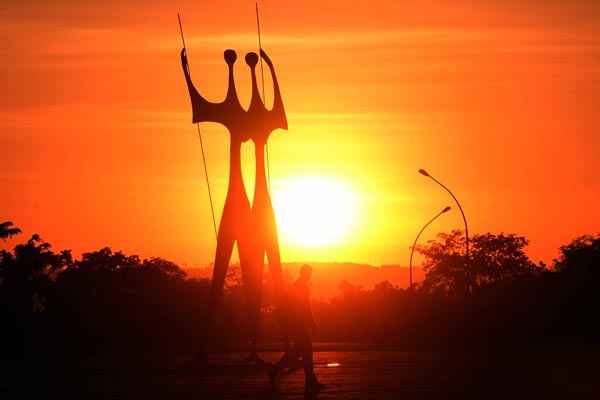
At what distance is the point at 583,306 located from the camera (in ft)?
205

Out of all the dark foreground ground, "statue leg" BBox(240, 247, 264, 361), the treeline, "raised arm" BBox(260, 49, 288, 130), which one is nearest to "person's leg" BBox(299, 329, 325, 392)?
the dark foreground ground

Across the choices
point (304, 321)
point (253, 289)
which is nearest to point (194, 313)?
point (253, 289)

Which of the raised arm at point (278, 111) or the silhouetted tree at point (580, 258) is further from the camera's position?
the silhouetted tree at point (580, 258)

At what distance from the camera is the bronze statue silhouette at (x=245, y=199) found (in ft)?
103

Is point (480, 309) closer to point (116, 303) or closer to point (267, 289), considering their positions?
point (116, 303)

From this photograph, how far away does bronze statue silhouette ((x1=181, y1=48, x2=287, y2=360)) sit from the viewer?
31.5m

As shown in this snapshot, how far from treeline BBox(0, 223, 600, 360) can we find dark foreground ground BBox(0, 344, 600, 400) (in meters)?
8.34

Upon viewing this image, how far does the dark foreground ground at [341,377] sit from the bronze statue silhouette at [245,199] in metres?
2.27

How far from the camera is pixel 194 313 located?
A: 58.9 meters

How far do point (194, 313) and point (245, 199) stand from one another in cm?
2790

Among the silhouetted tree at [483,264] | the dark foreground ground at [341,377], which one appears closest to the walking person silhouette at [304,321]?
the dark foreground ground at [341,377]

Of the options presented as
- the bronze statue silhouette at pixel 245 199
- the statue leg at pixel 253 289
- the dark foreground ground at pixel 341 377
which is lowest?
the dark foreground ground at pixel 341 377

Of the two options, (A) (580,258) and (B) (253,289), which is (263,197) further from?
(A) (580,258)

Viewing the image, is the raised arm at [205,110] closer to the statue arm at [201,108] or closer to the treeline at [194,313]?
the statue arm at [201,108]
